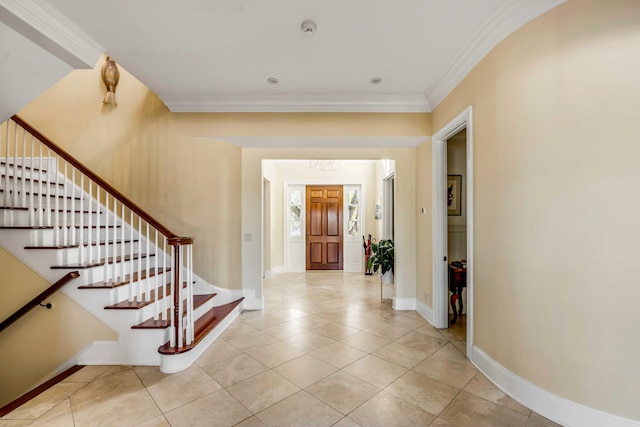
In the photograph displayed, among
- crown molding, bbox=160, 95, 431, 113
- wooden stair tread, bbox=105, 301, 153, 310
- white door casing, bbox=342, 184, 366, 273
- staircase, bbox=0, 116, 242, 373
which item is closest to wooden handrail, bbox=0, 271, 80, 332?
staircase, bbox=0, 116, 242, 373

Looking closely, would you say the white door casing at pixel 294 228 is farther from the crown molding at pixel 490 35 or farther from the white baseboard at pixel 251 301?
the crown molding at pixel 490 35

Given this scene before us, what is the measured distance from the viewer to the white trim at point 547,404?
1.62m

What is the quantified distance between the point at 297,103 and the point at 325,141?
1.96 ft

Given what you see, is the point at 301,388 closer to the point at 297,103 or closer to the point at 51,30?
the point at 297,103

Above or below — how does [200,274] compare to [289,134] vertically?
below

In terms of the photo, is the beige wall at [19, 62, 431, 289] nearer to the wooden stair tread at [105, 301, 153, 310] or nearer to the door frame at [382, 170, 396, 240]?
the wooden stair tread at [105, 301, 153, 310]

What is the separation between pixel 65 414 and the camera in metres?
1.90

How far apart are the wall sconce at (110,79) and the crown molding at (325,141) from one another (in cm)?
149

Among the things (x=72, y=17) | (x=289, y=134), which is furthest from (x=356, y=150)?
(x=72, y=17)

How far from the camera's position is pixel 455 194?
13.0 feet

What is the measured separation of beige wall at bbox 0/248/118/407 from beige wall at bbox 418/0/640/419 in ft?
11.5

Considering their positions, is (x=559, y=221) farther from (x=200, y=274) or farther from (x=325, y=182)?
(x=325, y=182)

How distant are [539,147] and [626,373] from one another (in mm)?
1401

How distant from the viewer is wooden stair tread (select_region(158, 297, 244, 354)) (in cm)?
247
